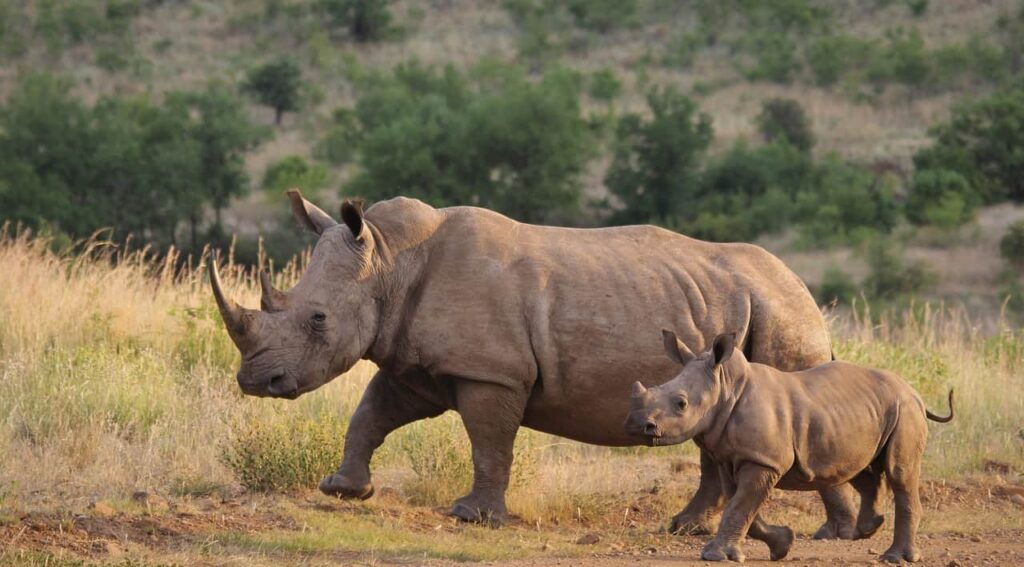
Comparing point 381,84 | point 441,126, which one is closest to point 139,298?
point 441,126

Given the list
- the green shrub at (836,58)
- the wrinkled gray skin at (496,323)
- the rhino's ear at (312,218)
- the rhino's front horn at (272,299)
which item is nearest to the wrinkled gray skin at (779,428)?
the wrinkled gray skin at (496,323)

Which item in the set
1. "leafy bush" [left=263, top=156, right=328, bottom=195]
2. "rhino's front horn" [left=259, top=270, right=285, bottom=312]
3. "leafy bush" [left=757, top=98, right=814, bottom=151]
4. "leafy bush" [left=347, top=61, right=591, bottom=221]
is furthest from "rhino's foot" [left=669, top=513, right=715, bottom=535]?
"leafy bush" [left=757, top=98, right=814, bottom=151]

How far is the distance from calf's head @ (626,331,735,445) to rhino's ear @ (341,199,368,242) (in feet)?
6.01

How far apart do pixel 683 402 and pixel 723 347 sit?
312mm

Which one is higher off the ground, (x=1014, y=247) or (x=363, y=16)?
(x=363, y=16)

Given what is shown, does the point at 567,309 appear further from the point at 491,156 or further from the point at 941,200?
the point at 491,156

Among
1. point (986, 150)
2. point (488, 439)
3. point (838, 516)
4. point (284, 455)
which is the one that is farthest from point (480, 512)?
point (986, 150)

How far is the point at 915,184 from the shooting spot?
40188mm

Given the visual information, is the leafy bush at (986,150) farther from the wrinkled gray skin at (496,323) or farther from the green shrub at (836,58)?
the wrinkled gray skin at (496,323)

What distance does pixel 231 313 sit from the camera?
7645 millimetres

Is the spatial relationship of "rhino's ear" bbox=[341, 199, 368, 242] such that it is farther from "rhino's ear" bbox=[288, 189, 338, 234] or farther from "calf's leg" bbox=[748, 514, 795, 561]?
"calf's leg" bbox=[748, 514, 795, 561]

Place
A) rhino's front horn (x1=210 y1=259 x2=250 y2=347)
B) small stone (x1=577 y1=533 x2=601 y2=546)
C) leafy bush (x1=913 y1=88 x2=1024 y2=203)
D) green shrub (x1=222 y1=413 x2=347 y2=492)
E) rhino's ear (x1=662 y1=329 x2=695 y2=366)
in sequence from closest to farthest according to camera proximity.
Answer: rhino's ear (x1=662 y1=329 x2=695 y2=366) < rhino's front horn (x1=210 y1=259 x2=250 y2=347) < small stone (x1=577 y1=533 x2=601 y2=546) < green shrub (x1=222 y1=413 x2=347 y2=492) < leafy bush (x1=913 y1=88 x2=1024 y2=203)

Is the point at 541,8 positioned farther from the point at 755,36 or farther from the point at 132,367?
the point at 132,367

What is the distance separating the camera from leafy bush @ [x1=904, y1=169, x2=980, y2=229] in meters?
38.0
